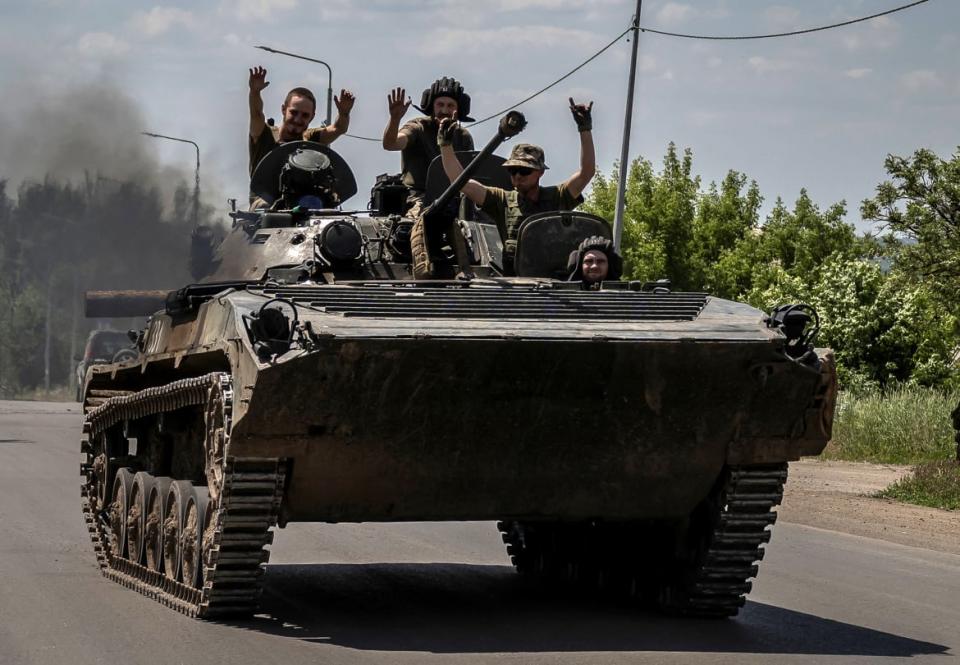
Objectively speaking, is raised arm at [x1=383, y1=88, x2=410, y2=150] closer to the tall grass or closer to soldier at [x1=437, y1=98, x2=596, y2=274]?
soldier at [x1=437, y1=98, x2=596, y2=274]

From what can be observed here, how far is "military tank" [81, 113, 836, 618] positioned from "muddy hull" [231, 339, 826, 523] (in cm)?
1

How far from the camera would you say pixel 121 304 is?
15.4 meters

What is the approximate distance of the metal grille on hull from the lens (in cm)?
838

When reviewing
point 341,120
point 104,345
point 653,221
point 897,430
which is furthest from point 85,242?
point 341,120

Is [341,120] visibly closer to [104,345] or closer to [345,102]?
[345,102]

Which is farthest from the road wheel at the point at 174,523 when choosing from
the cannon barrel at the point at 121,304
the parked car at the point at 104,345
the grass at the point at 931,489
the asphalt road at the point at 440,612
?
the parked car at the point at 104,345

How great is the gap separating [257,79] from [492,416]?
16.5 feet

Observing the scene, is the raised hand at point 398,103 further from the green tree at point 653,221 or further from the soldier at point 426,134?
the green tree at point 653,221

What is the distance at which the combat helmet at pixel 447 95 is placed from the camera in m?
12.1

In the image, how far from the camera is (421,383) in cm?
815

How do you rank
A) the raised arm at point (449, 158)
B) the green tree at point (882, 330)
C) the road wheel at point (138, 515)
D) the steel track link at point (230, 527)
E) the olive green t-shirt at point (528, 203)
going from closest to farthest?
the steel track link at point (230, 527)
the raised arm at point (449, 158)
the road wheel at point (138, 515)
the olive green t-shirt at point (528, 203)
the green tree at point (882, 330)

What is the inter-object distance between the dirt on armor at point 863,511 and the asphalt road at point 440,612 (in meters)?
1.24

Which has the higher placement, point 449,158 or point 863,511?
point 449,158

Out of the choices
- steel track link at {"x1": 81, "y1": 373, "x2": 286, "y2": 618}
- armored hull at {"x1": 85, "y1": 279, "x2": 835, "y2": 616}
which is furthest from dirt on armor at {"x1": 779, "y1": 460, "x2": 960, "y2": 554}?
steel track link at {"x1": 81, "y1": 373, "x2": 286, "y2": 618}
